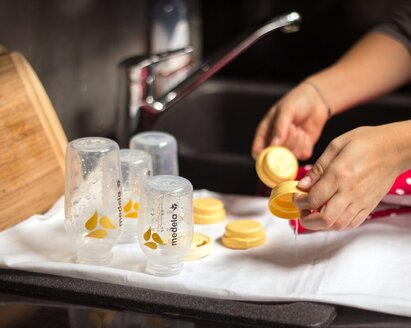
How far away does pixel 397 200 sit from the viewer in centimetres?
118

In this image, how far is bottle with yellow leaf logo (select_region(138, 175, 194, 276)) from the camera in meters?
1.00

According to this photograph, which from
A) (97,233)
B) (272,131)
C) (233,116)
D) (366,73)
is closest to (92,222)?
(97,233)

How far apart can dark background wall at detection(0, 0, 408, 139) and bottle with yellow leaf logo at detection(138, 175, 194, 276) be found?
0.46m

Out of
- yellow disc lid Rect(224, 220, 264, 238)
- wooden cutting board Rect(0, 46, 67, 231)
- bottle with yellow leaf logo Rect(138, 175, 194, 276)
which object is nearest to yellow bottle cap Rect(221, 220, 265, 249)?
yellow disc lid Rect(224, 220, 264, 238)

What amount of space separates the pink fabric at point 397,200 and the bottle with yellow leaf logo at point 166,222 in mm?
212

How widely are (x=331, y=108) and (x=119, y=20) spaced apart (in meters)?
0.53

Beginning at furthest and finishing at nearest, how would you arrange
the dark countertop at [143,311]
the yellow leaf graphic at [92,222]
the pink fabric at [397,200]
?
1. the pink fabric at [397,200]
2. the yellow leaf graphic at [92,222]
3. the dark countertop at [143,311]

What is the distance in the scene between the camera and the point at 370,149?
1013mm

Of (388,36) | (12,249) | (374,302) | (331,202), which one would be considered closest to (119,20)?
(388,36)

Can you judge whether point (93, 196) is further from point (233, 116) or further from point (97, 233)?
point (233, 116)

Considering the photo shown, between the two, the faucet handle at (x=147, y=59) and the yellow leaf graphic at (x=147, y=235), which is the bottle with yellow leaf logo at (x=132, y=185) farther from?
the faucet handle at (x=147, y=59)

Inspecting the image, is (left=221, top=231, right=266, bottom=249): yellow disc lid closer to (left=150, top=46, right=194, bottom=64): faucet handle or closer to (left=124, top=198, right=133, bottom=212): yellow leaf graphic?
(left=124, top=198, right=133, bottom=212): yellow leaf graphic

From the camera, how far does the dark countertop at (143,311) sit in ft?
3.07

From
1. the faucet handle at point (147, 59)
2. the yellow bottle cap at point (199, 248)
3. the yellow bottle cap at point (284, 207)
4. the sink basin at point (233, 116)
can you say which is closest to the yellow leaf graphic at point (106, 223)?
the yellow bottle cap at point (199, 248)
